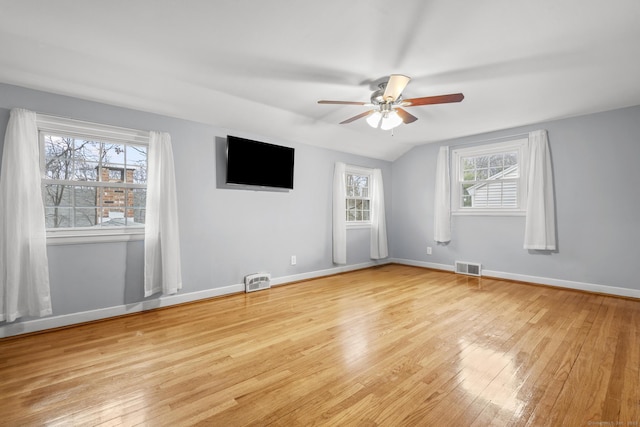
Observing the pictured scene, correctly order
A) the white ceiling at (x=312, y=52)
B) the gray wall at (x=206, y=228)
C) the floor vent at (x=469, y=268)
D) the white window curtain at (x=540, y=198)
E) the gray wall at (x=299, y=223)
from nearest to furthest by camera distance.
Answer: the white ceiling at (x=312, y=52), the gray wall at (x=206, y=228), the gray wall at (x=299, y=223), the white window curtain at (x=540, y=198), the floor vent at (x=469, y=268)

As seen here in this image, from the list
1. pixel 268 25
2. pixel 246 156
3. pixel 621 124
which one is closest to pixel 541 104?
pixel 621 124

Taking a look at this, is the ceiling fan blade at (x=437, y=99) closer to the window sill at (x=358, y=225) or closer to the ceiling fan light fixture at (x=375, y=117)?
the ceiling fan light fixture at (x=375, y=117)

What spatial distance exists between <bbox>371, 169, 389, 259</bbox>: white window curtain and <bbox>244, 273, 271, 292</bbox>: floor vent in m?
2.45

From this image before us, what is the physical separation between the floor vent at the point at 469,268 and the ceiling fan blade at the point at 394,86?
360cm

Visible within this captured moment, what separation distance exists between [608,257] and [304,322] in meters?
4.24

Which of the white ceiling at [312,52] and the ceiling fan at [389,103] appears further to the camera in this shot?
the ceiling fan at [389,103]

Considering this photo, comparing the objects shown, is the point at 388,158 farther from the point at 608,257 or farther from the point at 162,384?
the point at 162,384

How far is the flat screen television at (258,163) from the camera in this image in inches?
153

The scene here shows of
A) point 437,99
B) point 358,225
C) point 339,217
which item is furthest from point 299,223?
point 437,99

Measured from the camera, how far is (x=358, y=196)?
19.1 ft

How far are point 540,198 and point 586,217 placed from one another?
0.60 m

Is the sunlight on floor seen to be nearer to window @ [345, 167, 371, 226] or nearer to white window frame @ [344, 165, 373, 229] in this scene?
white window frame @ [344, 165, 373, 229]

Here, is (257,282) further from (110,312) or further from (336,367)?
(336,367)

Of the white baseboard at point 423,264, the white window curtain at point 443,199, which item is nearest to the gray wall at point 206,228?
the white baseboard at point 423,264
